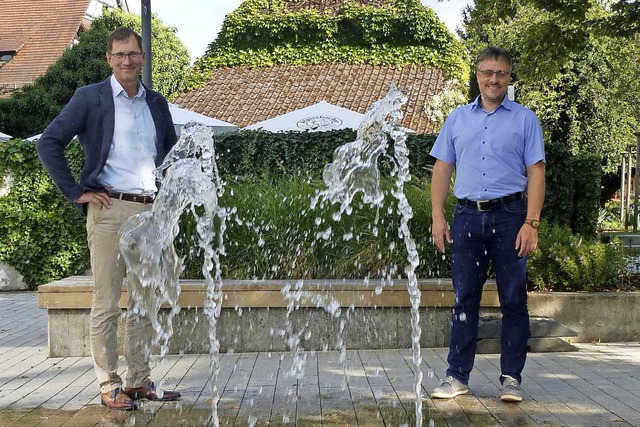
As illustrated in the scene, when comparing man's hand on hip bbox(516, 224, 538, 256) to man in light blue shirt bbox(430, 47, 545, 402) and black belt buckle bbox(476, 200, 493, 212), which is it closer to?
man in light blue shirt bbox(430, 47, 545, 402)

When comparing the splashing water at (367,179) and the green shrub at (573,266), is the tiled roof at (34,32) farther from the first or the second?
the green shrub at (573,266)

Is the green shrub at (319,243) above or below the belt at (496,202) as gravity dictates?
below

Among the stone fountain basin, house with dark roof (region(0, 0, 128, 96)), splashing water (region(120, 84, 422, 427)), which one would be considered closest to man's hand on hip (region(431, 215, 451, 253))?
splashing water (region(120, 84, 422, 427))

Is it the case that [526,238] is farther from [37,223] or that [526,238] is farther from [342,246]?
[37,223]

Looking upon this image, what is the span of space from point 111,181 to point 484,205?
2214mm

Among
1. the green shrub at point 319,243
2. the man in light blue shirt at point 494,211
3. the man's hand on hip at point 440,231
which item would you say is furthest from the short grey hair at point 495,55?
the green shrub at point 319,243

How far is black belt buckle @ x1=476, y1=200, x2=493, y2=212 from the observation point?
5.48 metres

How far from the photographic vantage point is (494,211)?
5.49 m

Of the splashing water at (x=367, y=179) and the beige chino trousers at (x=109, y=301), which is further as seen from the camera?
the splashing water at (x=367, y=179)

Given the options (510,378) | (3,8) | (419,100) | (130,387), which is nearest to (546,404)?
(510,378)

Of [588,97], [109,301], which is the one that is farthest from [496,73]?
[588,97]

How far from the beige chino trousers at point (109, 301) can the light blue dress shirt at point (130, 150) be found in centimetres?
12

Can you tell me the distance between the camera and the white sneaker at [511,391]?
5297 millimetres

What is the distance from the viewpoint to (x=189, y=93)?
30.7 metres
